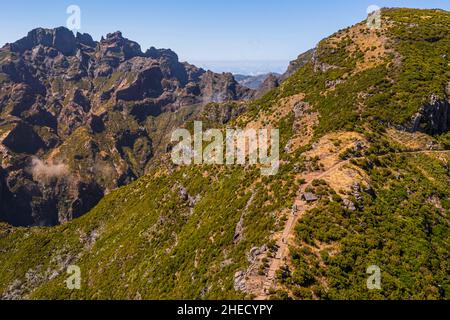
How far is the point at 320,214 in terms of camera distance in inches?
2002

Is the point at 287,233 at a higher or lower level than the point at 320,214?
lower

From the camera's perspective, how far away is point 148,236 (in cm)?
9956

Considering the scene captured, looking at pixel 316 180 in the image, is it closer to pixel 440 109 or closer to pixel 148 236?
pixel 440 109

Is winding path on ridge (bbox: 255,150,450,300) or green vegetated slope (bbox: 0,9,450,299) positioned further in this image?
green vegetated slope (bbox: 0,9,450,299)

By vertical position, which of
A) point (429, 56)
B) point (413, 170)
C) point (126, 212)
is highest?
point (429, 56)

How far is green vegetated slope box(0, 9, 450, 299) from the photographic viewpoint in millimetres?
45469

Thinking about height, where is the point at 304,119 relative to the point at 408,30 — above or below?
below

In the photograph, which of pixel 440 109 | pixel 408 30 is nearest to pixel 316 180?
pixel 440 109

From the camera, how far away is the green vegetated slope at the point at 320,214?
45469 mm

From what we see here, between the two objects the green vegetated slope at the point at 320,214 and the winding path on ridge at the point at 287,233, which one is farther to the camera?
the green vegetated slope at the point at 320,214

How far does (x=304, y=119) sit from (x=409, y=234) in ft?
144

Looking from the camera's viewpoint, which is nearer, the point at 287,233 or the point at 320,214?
the point at 287,233
